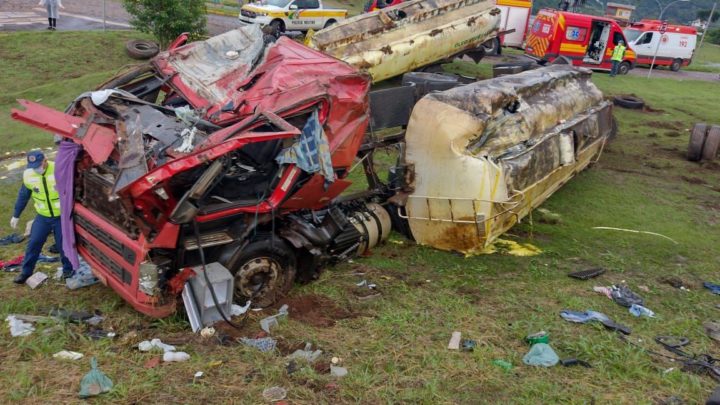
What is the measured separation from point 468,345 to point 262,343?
1.78 meters

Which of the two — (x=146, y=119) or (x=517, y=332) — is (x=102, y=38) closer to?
(x=146, y=119)

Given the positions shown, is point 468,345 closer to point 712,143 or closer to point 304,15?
point 712,143

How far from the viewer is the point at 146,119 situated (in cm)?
548

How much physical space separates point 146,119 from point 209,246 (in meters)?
1.40

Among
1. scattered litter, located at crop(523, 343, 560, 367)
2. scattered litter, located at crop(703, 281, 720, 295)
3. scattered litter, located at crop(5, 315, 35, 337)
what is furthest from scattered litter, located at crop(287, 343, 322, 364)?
scattered litter, located at crop(703, 281, 720, 295)

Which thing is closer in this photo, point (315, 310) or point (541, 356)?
point (541, 356)

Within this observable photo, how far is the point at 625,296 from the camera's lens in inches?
240

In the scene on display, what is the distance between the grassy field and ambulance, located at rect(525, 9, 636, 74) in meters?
12.8

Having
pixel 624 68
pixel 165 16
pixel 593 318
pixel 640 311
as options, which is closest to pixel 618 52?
pixel 624 68

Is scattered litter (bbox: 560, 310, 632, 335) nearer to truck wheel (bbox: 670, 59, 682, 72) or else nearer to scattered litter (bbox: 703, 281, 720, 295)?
scattered litter (bbox: 703, 281, 720, 295)

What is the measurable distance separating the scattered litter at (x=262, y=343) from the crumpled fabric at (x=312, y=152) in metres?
1.57

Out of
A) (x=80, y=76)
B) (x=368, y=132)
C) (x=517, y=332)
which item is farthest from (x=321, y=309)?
(x=80, y=76)

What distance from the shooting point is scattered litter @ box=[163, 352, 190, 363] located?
4.55 metres

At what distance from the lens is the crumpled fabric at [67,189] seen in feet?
17.9
